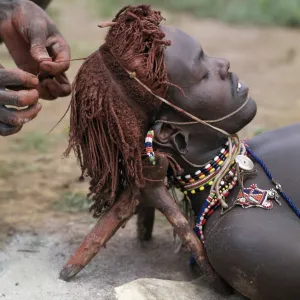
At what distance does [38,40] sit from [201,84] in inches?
28.9

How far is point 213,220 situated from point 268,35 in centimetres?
512

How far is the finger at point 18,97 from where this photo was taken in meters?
2.27

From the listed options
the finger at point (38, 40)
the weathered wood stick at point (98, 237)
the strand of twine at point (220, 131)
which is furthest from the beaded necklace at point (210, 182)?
the finger at point (38, 40)

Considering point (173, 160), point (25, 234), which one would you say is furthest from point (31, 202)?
point (173, 160)

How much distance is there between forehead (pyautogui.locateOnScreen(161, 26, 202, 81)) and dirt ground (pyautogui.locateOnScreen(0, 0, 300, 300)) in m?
0.86

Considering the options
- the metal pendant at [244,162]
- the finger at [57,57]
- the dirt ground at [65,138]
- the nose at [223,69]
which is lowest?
→ the dirt ground at [65,138]

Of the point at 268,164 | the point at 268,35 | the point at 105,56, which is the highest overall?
the point at 105,56

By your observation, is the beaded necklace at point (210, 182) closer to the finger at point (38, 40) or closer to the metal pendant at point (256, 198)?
the metal pendant at point (256, 198)

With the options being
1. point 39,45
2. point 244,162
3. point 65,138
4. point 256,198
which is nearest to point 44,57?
point 39,45

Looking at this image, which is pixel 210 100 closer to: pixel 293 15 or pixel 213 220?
pixel 213 220

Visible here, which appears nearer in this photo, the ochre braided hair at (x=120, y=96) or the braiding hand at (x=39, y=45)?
the ochre braided hair at (x=120, y=96)

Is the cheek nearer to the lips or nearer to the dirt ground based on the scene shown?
the lips

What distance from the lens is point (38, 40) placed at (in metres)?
→ 2.60

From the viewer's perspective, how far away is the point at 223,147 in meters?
2.46
